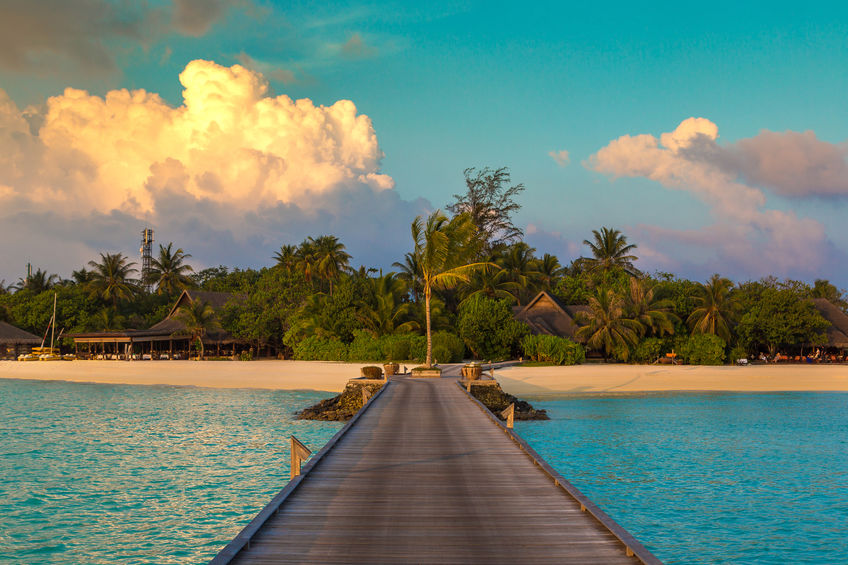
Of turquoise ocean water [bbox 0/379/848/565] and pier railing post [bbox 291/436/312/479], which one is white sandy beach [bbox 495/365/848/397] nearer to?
turquoise ocean water [bbox 0/379/848/565]

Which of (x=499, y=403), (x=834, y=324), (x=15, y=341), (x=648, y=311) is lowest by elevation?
(x=499, y=403)

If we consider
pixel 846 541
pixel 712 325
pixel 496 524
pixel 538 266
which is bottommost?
pixel 846 541

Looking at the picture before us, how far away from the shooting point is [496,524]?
21.1 feet

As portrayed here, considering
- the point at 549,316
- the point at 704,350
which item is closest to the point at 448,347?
the point at 549,316

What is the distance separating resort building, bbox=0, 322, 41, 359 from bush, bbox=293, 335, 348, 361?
28285 millimetres

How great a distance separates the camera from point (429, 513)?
6.86 meters

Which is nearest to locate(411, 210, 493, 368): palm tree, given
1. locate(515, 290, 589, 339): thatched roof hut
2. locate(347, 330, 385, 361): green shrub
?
locate(347, 330, 385, 361): green shrub

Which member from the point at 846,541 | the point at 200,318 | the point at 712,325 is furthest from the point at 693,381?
the point at 200,318

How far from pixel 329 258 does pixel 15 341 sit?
2801 cm

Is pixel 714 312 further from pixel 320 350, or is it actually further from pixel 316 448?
pixel 316 448

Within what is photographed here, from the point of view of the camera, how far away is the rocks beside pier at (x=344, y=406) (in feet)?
69.0

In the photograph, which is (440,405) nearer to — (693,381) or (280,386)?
(280,386)

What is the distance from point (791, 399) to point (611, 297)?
14.2m

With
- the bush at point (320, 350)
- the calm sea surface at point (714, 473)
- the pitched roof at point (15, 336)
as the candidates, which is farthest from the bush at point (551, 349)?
the pitched roof at point (15, 336)
